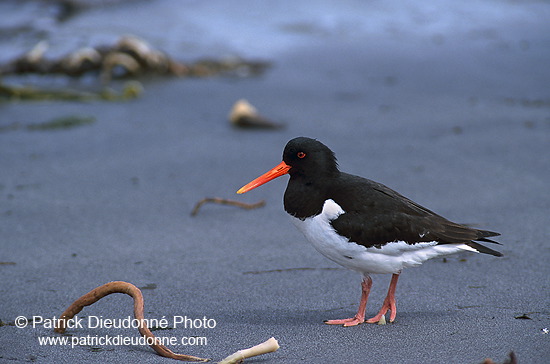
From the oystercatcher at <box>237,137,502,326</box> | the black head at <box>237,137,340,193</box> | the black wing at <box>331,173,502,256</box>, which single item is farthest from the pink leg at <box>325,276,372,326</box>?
the black head at <box>237,137,340,193</box>

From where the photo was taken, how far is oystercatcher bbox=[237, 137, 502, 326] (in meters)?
3.68

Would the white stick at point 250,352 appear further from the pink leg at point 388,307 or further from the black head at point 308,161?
the black head at point 308,161

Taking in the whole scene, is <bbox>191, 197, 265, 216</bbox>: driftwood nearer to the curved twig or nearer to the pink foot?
the pink foot

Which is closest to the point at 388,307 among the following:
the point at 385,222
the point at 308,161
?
the point at 385,222

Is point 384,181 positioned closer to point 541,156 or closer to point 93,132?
point 541,156

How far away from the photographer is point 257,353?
301 centimetres

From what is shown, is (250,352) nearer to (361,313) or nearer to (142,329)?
(142,329)

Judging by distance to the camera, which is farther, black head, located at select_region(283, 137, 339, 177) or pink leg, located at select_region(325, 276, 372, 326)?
black head, located at select_region(283, 137, 339, 177)

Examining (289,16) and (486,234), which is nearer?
(486,234)

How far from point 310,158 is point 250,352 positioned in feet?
4.57

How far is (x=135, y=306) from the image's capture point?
3.26 meters

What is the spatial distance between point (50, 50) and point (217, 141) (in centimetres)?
367

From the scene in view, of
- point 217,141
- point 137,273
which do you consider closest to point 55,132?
point 217,141

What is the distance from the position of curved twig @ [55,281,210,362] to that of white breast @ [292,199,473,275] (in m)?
0.99
